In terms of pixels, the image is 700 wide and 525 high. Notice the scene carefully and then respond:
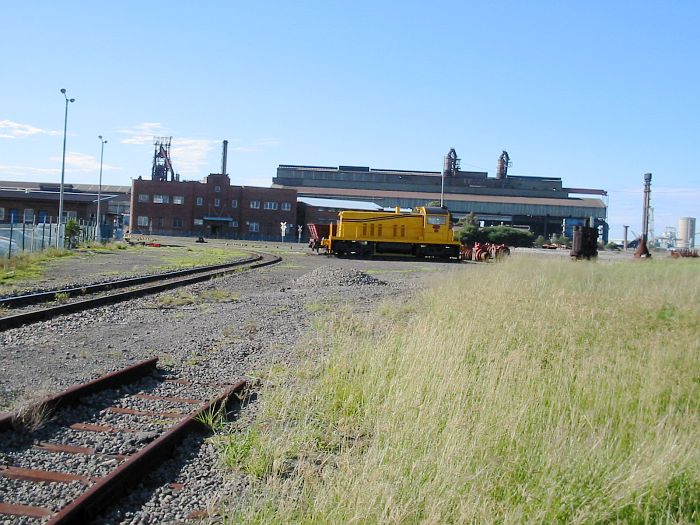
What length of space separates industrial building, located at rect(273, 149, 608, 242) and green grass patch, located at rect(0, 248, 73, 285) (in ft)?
242

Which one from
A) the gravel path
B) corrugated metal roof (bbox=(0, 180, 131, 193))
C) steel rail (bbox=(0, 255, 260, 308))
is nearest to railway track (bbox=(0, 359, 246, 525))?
the gravel path

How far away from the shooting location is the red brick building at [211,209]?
9081 centimetres

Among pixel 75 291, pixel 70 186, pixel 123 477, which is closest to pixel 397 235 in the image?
pixel 75 291

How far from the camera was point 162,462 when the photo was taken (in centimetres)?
487

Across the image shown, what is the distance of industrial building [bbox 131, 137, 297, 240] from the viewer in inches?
3575

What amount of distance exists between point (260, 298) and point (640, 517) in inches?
532

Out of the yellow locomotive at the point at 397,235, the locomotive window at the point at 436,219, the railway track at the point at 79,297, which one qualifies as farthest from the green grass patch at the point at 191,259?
the locomotive window at the point at 436,219

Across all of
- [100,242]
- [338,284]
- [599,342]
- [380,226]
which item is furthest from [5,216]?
[599,342]

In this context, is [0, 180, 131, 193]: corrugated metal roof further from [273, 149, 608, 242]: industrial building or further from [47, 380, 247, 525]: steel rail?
[47, 380, 247, 525]: steel rail

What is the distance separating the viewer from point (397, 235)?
1745 inches

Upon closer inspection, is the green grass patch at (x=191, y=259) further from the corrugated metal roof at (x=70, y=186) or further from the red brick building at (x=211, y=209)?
the corrugated metal roof at (x=70, y=186)

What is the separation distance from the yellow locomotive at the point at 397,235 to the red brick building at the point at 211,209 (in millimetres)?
47712

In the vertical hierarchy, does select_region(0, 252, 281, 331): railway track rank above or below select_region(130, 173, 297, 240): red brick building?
below

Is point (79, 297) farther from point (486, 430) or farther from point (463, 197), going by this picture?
point (463, 197)
